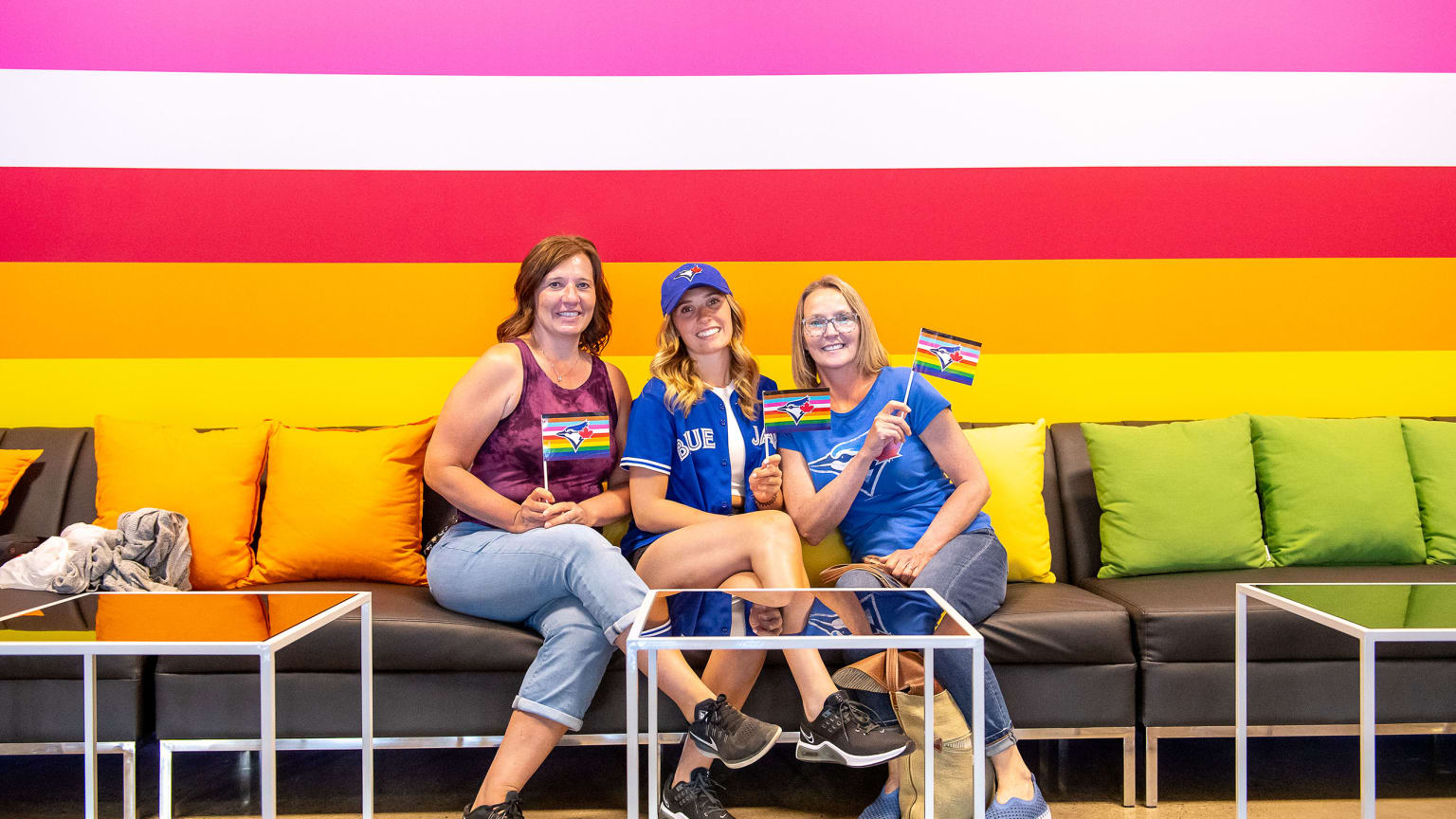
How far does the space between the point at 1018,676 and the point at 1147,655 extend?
31 cm

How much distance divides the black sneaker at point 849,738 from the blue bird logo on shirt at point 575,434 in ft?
2.55

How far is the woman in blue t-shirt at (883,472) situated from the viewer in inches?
85.7

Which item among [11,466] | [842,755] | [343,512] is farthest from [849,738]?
[11,466]

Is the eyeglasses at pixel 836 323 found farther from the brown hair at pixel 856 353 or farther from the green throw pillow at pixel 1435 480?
the green throw pillow at pixel 1435 480

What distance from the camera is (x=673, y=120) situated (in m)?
3.09

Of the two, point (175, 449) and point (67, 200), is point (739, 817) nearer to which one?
point (175, 449)

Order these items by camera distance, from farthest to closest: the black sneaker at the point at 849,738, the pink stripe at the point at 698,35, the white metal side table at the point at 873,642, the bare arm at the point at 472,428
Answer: the pink stripe at the point at 698,35, the bare arm at the point at 472,428, the black sneaker at the point at 849,738, the white metal side table at the point at 873,642

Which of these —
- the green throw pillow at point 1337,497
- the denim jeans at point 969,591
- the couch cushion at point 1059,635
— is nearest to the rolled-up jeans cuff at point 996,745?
the denim jeans at point 969,591

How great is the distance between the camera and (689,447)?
2344 mm

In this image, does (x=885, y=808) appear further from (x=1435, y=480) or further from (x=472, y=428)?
(x=1435, y=480)

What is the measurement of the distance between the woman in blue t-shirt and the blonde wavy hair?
0.39 ft

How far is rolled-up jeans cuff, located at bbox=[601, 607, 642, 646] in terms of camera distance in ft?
6.50

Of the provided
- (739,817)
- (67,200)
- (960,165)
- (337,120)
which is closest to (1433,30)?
(960,165)

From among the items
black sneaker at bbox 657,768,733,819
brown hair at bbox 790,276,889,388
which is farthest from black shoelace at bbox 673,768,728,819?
brown hair at bbox 790,276,889,388
